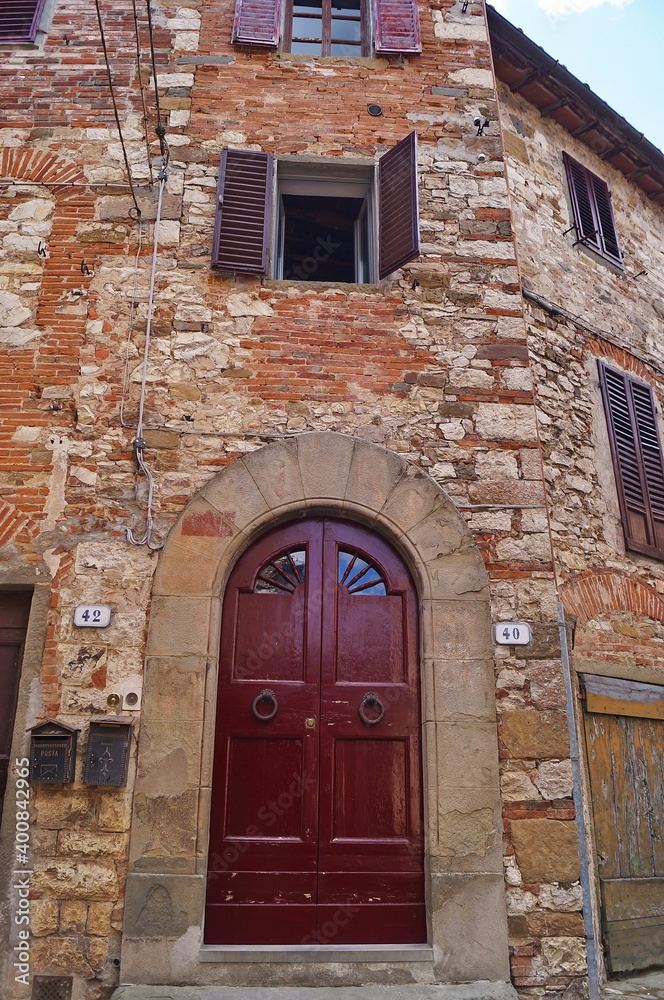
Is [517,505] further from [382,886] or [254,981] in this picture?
[254,981]

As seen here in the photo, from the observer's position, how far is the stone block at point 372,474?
15.2 ft

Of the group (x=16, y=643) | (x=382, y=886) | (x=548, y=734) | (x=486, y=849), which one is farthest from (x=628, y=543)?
(x=16, y=643)

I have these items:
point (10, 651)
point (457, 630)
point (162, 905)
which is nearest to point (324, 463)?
point (457, 630)

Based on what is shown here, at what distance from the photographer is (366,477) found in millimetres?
4688

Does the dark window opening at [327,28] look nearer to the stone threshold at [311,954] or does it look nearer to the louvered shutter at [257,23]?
the louvered shutter at [257,23]

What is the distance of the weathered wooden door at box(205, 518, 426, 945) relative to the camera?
13.2ft

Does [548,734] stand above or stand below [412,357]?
below

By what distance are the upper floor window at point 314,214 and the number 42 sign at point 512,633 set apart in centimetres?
262

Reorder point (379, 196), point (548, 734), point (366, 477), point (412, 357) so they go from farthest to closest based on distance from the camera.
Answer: point (379, 196) < point (412, 357) < point (366, 477) < point (548, 734)

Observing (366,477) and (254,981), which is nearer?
(254,981)

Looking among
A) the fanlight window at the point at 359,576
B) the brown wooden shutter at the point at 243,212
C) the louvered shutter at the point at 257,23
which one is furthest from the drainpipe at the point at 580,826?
the louvered shutter at the point at 257,23

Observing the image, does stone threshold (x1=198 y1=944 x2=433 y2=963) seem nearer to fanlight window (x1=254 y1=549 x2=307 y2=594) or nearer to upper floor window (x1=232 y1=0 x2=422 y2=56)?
fanlight window (x1=254 y1=549 x2=307 y2=594)

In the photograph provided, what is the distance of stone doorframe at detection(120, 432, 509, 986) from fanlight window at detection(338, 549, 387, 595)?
0.73 ft

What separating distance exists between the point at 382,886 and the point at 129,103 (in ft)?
19.3
